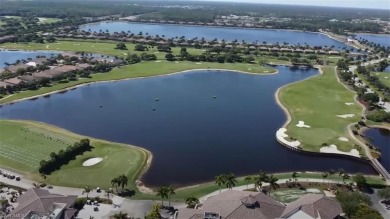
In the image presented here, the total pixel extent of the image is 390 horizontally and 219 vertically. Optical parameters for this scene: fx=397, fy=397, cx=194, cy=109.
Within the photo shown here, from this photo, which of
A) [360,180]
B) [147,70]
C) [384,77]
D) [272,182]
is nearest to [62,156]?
[272,182]

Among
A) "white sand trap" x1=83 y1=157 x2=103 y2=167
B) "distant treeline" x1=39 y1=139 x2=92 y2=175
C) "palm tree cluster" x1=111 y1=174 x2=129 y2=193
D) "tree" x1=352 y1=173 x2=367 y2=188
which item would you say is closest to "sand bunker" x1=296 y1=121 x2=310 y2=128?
"tree" x1=352 y1=173 x2=367 y2=188

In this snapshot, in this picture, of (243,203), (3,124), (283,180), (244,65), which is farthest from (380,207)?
(244,65)

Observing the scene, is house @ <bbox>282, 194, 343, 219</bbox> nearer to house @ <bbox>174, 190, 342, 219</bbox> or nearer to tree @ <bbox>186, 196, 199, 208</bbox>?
house @ <bbox>174, 190, 342, 219</bbox>

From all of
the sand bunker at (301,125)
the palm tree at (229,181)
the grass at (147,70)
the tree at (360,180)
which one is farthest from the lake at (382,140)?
the grass at (147,70)

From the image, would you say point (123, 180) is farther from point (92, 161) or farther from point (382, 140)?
point (382, 140)

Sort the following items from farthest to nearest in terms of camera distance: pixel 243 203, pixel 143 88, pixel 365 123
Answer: pixel 143 88 < pixel 365 123 < pixel 243 203

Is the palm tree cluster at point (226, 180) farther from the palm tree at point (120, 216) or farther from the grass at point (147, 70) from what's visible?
the grass at point (147, 70)

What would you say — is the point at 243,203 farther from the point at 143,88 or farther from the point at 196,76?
the point at 196,76

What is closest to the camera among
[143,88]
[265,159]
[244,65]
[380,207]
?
[380,207]
